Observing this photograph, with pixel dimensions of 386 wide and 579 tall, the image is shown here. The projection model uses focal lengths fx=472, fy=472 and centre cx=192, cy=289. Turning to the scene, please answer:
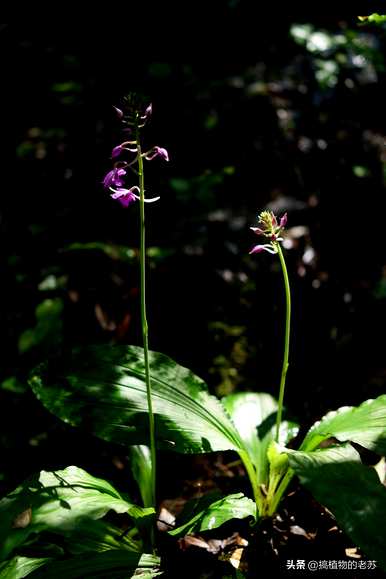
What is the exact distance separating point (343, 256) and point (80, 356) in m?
2.23

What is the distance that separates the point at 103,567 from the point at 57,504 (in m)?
0.27

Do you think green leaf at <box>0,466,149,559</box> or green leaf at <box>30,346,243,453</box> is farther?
green leaf at <box>30,346,243,453</box>

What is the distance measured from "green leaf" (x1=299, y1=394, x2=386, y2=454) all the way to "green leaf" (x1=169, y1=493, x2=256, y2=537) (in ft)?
1.27

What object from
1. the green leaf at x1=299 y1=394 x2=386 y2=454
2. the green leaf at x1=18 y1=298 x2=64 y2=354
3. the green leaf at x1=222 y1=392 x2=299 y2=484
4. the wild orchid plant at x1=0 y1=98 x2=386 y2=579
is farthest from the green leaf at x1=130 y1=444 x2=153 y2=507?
the green leaf at x1=18 y1=298 x2=64 y2=354

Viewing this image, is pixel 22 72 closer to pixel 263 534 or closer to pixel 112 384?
pixel 112 384

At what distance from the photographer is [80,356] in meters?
2.16

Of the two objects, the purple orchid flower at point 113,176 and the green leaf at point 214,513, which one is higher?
the purple orchid flower at point 113,176

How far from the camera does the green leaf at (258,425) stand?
216 centimetres

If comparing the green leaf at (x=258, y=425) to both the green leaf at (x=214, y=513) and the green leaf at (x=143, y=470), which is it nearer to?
the green leaf at (x=214, y=513)

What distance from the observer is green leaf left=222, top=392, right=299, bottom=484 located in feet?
7.09

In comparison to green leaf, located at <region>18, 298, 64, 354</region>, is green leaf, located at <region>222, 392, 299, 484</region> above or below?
below

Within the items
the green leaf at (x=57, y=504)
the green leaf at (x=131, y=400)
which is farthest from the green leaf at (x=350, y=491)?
the green leaf at (x=57, y=504)

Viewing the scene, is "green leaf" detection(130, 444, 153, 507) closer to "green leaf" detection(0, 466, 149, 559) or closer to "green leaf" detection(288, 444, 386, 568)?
"green leaf" detection(0, 466, 149, 559)

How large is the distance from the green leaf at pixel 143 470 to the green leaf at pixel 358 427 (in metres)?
0.71
